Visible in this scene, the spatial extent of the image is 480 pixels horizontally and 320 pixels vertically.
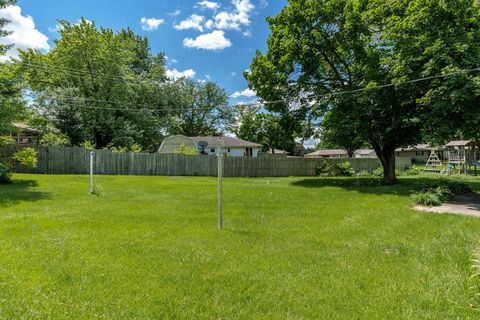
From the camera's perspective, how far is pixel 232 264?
409cm

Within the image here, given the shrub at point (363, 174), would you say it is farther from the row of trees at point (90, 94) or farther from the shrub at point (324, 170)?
the row of trees at point (90, 94)

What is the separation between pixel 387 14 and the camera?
11836mm

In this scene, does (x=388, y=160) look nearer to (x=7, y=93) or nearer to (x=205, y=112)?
(x=7, y=93)

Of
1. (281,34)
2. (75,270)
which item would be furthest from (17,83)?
(281,34)

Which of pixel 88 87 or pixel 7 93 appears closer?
pixel 7 93

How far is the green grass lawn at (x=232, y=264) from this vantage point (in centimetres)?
295

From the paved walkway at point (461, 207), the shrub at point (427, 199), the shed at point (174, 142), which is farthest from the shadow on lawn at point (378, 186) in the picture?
the shed at point (174, 142)

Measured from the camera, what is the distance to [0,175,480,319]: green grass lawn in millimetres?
2953

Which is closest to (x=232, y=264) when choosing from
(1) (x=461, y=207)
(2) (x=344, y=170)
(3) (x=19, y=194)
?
(1) (x=461, y=207)

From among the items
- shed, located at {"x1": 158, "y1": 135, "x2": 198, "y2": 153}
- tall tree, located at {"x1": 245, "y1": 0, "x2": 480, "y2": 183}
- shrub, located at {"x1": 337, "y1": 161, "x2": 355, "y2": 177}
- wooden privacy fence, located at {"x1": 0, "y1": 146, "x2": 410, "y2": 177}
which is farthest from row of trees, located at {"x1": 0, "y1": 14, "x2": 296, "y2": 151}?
shrub, located at {"x1": 337, "y1": 161, "x2": 355, "y2": 177}

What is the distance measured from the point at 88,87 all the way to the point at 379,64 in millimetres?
21651

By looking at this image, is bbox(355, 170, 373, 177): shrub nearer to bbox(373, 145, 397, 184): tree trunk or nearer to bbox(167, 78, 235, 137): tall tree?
bbox(373, 145, 397, 184): tree trunk

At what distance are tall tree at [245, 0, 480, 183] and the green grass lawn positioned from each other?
183 inches

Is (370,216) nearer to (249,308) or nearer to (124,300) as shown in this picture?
(249,308)
